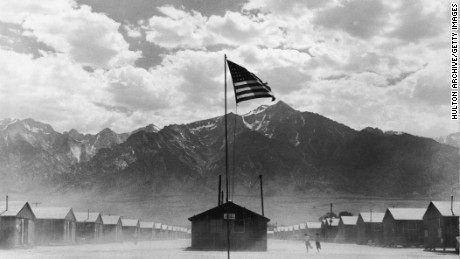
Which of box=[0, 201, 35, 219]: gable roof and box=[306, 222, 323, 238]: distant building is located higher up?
box=[0, 201, 35, 219]: gable roof

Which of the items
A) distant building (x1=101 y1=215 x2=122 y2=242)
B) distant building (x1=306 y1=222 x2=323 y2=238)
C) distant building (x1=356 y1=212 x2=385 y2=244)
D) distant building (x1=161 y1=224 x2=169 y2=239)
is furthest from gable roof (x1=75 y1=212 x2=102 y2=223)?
distant building (x1=306 y1=222 x2=323 y2=238)

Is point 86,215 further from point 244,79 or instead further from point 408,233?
point 244,79

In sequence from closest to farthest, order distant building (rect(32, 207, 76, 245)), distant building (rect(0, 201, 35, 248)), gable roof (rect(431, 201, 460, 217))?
gable roof (rect(431, 201, 460, 217)) → distant building (rect(0, 201, 35, 248)) → distant building (rect(32, 207, 76, 245))

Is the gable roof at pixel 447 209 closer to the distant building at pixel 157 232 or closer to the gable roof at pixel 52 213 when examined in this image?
the gable roof at pixel 52 213

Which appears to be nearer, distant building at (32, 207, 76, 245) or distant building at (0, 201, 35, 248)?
distant building at (0, 201, 35, 248)

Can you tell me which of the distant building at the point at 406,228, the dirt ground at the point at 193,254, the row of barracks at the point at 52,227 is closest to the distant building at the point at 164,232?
the row of barracks at the point at 52,227

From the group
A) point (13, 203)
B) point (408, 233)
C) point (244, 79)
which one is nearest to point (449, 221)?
point (408, 233)

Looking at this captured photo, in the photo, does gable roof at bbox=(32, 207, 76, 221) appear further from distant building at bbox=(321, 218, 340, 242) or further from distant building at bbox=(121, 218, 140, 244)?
distant building at bbox=(321, 218, 340, 242)
